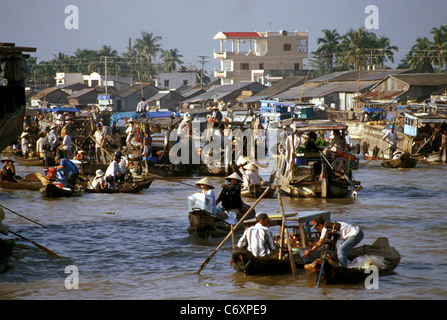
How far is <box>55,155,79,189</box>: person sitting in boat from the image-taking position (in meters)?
18.1

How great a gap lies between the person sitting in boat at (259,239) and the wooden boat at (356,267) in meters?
0.72

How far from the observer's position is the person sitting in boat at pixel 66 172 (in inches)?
711

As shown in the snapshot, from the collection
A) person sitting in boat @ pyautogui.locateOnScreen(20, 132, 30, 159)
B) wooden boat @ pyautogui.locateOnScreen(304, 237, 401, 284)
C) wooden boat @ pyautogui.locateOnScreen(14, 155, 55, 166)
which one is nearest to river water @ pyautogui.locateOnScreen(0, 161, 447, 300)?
wooden boat @ pyautogui.locateOnScreen(304, 237, 401, 284)

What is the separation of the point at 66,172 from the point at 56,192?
0.70 meters

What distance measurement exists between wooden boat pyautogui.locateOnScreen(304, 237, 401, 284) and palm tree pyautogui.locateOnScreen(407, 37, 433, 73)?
178 feet

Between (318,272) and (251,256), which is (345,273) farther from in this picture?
(251,256)

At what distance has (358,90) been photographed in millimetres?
45156

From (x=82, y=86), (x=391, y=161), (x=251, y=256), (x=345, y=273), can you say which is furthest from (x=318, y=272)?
(x=82, y=86)

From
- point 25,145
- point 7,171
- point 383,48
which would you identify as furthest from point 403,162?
point 383,48

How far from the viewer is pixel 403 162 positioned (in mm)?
25156

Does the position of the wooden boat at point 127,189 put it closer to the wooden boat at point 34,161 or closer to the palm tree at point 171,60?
A: the wooden boat at point 34,161

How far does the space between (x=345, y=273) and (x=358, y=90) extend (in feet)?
121

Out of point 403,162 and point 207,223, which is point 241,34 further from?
point 207,223

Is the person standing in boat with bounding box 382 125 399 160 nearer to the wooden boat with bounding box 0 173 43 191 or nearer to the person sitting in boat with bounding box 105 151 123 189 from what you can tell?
the person sitting in boat with bounding box 105 151 123 189
